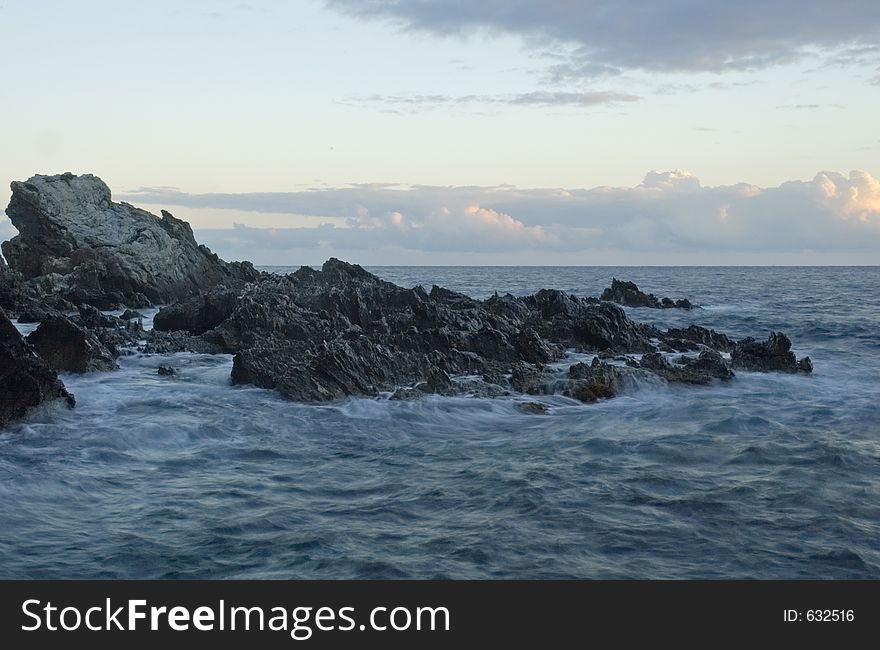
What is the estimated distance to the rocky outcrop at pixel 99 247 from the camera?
59.5m

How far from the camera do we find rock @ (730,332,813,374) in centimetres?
3145

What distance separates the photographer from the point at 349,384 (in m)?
25.8

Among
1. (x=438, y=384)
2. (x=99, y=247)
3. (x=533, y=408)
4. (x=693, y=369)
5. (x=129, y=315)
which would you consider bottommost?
(x=533, y=408)

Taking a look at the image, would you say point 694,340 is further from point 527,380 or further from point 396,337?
point 396,337

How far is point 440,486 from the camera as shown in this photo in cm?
1711

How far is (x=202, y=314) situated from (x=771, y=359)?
2521 cm

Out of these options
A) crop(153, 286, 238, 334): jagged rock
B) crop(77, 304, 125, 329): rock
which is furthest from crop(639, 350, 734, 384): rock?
crop(77, 304, 125, 329): rock

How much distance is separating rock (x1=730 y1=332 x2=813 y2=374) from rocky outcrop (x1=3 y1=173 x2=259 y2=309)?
135 feet

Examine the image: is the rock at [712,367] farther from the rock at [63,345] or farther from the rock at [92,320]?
the rock at [92,320]

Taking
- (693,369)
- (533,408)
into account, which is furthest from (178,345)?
(693,369)

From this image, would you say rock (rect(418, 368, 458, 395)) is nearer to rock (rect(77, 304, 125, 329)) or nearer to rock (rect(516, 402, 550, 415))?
rock (rect(516, 402, 550, 415))

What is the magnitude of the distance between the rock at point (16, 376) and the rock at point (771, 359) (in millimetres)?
23918

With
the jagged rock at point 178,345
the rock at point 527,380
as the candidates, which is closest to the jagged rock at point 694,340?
the rock at point 527,380
